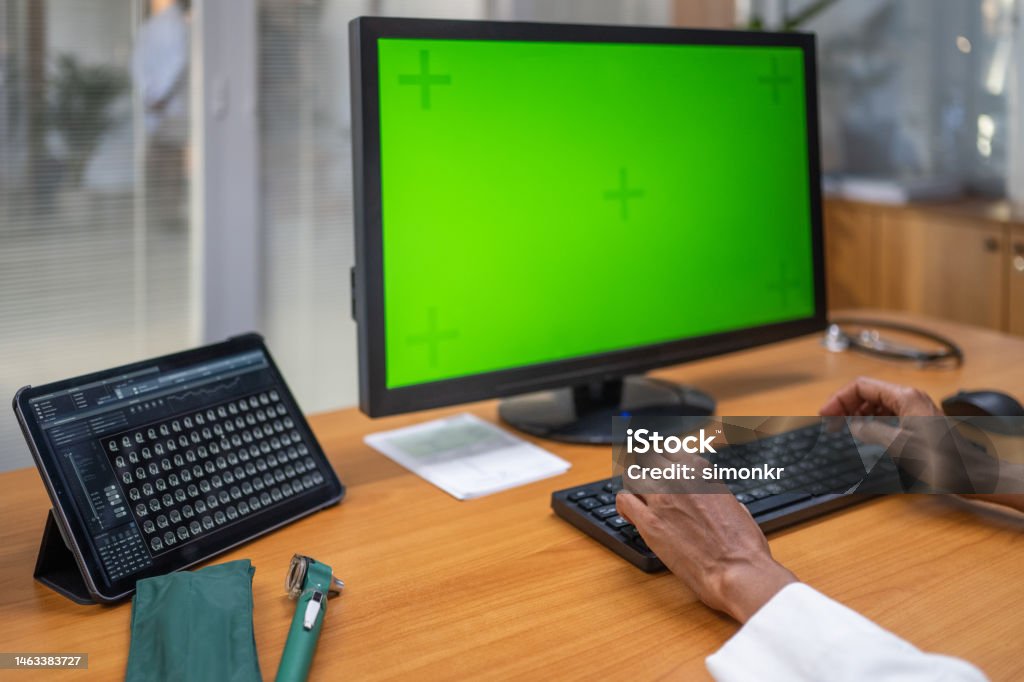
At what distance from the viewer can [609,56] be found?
4.14ft

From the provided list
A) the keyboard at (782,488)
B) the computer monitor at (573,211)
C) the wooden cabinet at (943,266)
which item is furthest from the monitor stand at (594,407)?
the wooden cabinet at (943,266)

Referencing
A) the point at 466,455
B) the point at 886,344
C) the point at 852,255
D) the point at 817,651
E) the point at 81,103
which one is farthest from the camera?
the point at 852,255

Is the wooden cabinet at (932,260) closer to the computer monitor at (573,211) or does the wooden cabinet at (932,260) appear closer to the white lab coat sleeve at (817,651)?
the computer monitor at (573,211)

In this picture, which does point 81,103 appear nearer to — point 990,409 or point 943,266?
point 990,409

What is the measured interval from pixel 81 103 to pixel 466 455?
1715 millimetres

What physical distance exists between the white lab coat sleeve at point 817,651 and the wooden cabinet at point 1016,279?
2151 mm

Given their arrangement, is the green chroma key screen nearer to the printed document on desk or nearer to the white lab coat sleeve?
the printed document on desk

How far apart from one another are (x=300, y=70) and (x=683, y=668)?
2.30 metres

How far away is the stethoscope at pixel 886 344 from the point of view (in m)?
1.61

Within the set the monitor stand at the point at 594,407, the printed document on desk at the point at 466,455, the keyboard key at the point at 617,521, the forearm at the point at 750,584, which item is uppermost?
the monitor stand at the point at 594,407

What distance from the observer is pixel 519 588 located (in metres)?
0.92

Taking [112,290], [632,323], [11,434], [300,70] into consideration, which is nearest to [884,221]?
[300,70]

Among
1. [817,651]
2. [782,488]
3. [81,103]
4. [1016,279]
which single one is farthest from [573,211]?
[1016,279]

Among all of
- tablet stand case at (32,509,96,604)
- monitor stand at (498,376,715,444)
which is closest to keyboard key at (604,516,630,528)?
monitor stand at (498,376,715,444)
